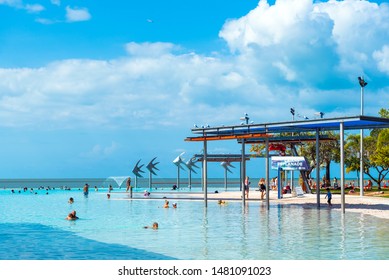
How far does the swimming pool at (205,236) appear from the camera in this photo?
17812 mm

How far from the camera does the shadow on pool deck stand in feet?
57.9

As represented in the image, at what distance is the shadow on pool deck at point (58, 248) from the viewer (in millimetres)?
17644

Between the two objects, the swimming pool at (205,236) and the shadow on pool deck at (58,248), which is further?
the swimming pool at (205,236)

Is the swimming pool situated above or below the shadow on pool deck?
above

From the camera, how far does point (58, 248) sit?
19625 mm

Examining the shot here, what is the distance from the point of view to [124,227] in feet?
85.2

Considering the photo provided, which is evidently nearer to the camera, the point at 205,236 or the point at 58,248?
the point at 58,248

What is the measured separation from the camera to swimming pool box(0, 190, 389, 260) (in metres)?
17.8

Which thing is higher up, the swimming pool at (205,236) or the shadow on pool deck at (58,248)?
the swimming pool at (205,236)

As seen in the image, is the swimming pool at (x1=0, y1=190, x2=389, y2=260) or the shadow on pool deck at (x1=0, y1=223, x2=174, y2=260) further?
the swimming pool at (x1=0, y1=190, x2=389, y2=260)

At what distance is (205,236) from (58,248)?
18.2ft
